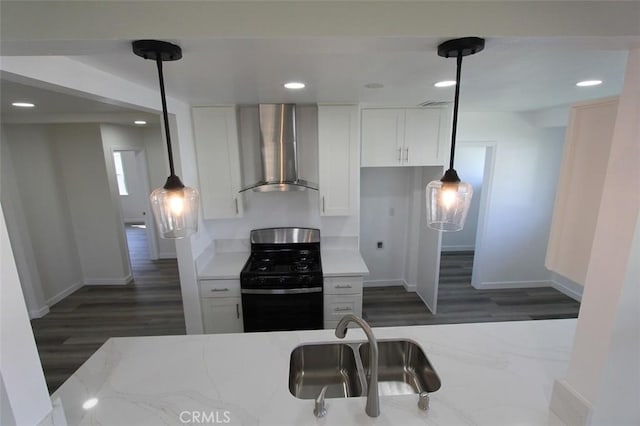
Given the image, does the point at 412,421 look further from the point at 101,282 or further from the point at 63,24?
the point at 101,282

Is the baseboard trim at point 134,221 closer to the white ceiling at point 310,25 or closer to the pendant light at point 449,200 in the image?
the white ceiling at point 310,25

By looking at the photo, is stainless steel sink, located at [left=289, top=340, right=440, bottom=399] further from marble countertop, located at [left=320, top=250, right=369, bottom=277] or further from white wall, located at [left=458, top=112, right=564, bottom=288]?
white wall, located at [left=458, top=112, right=564, bottom=288]

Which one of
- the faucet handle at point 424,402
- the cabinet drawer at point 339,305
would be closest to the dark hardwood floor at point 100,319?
the cabinet drawer at point 339,305

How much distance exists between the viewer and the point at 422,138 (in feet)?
9.75

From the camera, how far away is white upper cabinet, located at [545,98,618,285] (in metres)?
1.01

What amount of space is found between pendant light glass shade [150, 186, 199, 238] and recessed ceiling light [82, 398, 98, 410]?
78 cm

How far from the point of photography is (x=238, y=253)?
10.4 ft

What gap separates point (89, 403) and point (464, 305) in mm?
3787

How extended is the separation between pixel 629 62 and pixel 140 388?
2.23m

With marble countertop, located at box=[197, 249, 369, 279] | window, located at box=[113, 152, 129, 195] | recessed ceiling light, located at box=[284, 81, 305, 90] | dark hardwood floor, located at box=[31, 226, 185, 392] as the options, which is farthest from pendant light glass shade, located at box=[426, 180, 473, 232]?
window, located at box=[113, 152, 129, 195]

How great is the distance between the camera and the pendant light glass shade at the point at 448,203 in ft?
Result: 3.49

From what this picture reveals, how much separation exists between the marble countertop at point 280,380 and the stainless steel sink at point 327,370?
0.22ft

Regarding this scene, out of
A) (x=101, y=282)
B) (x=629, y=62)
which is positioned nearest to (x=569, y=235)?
(x=629, y=62)

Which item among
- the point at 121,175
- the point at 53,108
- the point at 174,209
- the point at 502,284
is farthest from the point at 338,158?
the point at 121,175
